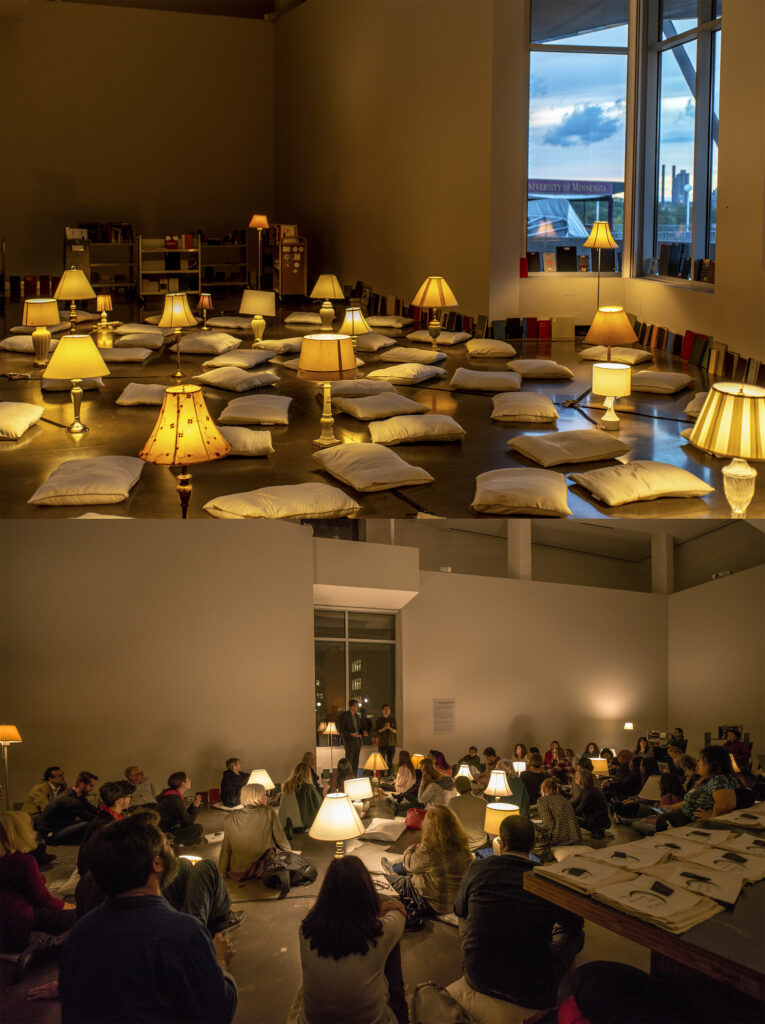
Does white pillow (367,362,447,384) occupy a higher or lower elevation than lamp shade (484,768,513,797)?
higher

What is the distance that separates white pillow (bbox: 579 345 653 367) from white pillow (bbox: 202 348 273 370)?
330 centimetres

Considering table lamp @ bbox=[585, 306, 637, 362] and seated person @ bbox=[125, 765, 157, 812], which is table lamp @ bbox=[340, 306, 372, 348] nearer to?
table lamp @ bbox=[585, 306, 637, 362]

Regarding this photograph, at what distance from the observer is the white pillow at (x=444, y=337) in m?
11.0

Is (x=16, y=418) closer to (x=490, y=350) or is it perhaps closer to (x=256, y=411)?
(x=256, y=411)

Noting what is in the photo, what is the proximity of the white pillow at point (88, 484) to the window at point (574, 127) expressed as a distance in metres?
8.15

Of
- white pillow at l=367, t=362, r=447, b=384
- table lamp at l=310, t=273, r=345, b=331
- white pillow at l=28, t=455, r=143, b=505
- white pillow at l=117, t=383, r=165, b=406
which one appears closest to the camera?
white pillow at l=28, t=455, r=143, b=505

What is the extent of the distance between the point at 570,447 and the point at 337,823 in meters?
3.53

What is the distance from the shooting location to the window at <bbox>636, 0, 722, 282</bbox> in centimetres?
1047

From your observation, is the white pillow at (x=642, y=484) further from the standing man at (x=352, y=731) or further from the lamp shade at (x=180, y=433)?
the standing man at (x=352, y=731)

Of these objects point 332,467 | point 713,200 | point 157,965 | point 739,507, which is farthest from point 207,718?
point 713,200

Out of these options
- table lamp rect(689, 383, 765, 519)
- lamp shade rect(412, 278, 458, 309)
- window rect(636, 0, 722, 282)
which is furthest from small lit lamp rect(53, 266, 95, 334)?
table lamp rect(689, 383, 765, 519)

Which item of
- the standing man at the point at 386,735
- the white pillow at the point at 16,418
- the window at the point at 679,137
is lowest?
the standing man at the point at 386,735

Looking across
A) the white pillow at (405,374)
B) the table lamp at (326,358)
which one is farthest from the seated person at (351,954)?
the white pillow at (405,374)

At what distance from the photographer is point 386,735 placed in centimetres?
299
